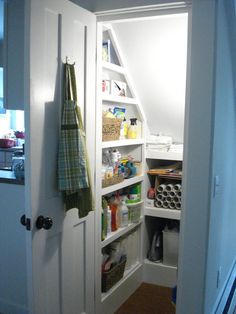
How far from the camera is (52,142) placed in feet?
5.31

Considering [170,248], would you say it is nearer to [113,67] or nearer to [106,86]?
[106,86]

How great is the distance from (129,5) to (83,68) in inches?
16.8

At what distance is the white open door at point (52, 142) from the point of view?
4.88 feet

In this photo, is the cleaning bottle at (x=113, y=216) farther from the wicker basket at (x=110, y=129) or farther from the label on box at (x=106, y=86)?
the label on box at (x=106, y=86)

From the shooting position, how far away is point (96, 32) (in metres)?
1.95

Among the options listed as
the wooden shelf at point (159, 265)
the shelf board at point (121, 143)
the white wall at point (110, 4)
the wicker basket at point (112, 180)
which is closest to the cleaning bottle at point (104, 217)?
the wicker basket at point (112, 180)

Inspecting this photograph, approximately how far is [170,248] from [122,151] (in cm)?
92

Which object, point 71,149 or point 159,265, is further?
point 159,265

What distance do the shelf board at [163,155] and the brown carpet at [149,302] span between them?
110 cm

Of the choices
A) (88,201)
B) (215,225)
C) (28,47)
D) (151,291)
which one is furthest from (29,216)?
(151,291)

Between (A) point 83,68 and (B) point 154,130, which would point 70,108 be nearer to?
(A) point 83,68

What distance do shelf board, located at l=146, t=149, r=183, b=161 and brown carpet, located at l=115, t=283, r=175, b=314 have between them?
110cm

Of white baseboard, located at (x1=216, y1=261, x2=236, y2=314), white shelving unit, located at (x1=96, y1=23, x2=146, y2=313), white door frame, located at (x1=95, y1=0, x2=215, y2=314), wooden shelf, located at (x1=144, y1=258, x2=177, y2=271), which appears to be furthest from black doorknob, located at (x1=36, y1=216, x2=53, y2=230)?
wooden shelf, located at (x1=144, y1=258, x2=177, y2=271)

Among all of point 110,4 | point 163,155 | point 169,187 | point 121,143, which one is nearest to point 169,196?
point 169,187
